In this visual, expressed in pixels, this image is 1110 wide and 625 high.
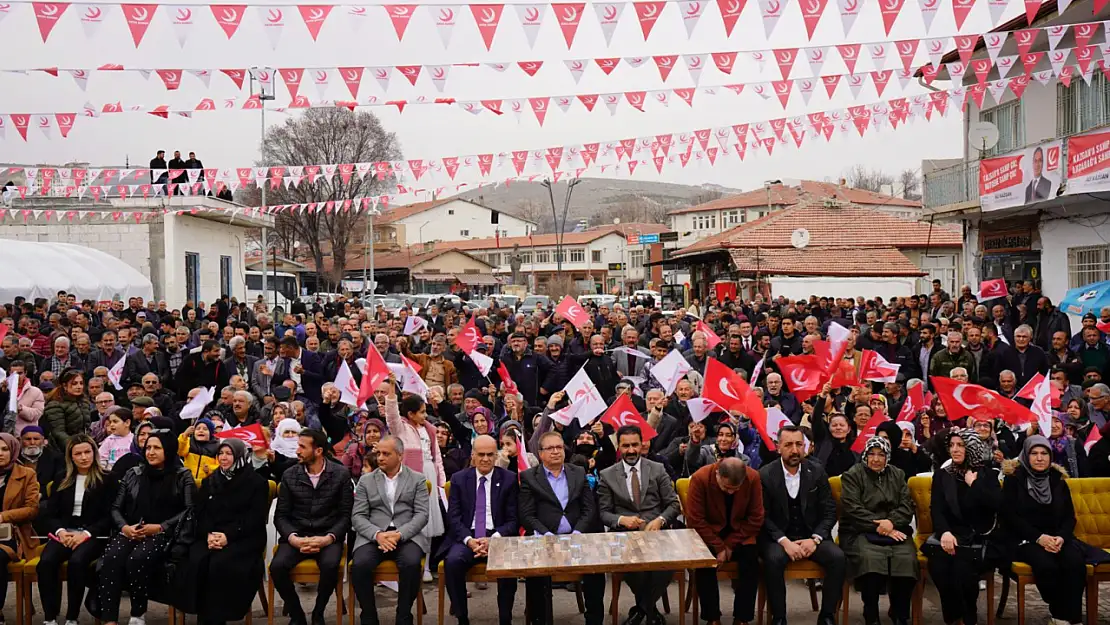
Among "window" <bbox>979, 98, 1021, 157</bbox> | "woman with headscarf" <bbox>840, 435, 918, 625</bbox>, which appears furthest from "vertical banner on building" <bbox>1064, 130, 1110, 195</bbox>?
"woman with headscarf" <bbox>840, 435, 918, 625</bbox>

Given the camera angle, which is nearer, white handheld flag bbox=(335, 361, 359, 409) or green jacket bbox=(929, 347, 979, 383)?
white handheld flag bbox=(335, 361, 359, 409)

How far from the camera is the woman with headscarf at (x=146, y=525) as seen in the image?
6766 mm

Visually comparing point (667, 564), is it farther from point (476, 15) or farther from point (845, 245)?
point (845, 245)

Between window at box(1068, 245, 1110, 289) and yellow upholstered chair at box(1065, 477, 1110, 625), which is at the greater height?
window at box(1068, 245, 1110, 289)

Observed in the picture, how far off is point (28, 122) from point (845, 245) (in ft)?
102

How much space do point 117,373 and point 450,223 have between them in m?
87.7

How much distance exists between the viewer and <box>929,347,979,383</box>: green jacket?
11844 millimetres

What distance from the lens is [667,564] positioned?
5.82 m

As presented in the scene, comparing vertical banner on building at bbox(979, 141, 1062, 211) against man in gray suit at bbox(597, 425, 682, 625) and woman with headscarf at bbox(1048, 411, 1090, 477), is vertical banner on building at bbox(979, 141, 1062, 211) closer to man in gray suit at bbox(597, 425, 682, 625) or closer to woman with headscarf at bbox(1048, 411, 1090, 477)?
woman with headscarf at bbox(1048, 411, 1090, 477)

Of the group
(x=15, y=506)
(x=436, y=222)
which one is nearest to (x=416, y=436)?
(x=15, y=506)

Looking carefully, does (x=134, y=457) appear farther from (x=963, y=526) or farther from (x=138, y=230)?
(x=138, y=230)

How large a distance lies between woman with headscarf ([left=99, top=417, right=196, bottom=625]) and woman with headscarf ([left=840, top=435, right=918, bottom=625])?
15.4ft

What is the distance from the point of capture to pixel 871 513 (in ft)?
22.9

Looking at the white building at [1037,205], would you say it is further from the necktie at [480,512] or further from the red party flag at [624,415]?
the necktie at [480,512]
